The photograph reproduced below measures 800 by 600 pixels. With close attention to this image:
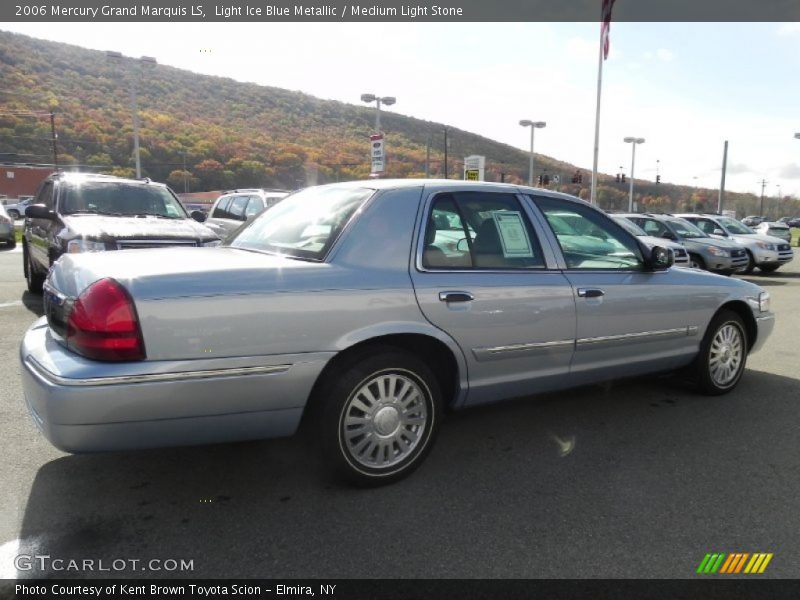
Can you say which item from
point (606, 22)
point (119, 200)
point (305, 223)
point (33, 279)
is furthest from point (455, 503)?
point (606, 22)

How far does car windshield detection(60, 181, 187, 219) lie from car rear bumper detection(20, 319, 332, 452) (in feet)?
17.8

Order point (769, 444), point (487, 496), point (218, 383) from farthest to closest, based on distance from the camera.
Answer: point (769, 444) < point (487, 496) < point (218, 383)

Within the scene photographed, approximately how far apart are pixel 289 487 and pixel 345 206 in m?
1.54

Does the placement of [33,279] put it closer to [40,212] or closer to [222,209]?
[40,212]

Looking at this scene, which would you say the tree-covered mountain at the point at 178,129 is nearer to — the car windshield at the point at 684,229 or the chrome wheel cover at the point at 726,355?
the car windshield at the point at 684,229

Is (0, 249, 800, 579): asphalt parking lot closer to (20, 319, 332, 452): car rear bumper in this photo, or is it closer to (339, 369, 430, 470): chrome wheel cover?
(339, 369, 430, 470): chrome wheel cover

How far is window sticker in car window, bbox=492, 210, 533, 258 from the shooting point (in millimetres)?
3627

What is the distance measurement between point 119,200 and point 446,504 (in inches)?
268

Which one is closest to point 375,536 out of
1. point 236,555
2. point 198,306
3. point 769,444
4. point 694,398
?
point 236,555

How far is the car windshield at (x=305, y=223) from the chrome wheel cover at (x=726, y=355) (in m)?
3.13

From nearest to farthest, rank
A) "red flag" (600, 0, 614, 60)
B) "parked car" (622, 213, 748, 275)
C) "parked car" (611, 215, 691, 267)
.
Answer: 1. "parked car" (611, 215, 691, 267)
2. "parked car" (622, 213, 748, 275)
3. "red flag" (600, 0, 614, 60)

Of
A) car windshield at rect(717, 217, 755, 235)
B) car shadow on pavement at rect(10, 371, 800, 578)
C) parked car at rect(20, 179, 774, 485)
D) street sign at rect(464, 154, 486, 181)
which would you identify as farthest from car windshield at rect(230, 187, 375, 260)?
street sign at rect(464, 154, 486, 181)

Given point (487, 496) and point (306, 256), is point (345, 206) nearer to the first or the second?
point (306, 256)

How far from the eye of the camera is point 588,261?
13.0ft
